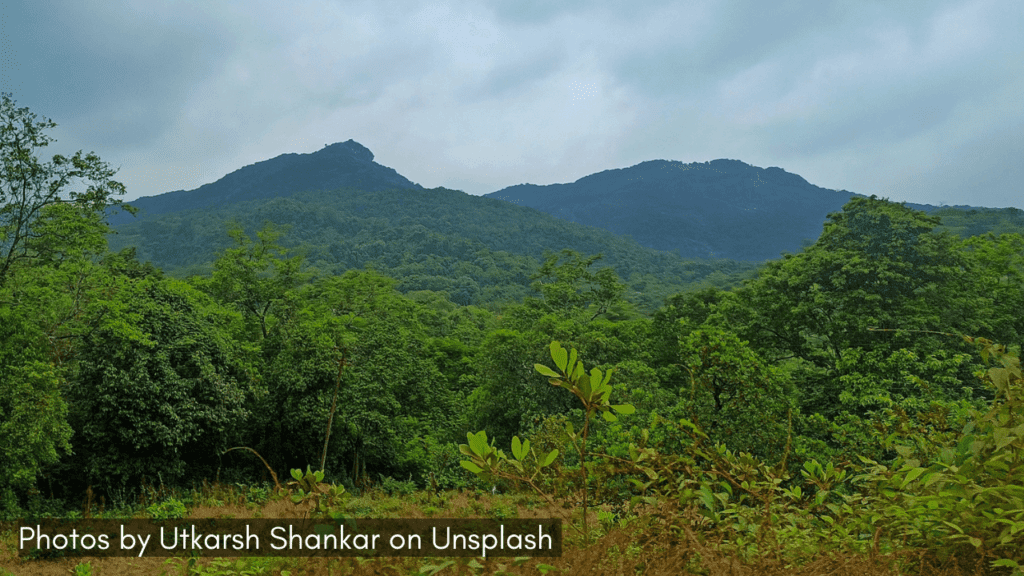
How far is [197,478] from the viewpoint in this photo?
1413cm

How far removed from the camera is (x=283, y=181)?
182375 millimetres

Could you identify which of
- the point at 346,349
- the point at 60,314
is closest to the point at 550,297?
the point at 346,349

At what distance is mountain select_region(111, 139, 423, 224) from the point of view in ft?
581

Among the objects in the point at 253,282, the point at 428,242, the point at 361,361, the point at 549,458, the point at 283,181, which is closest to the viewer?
the point at 549,458

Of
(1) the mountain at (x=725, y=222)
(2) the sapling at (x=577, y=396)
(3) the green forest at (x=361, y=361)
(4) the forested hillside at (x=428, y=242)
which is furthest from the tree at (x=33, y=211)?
(1) the mountain at (x=725, y=222)

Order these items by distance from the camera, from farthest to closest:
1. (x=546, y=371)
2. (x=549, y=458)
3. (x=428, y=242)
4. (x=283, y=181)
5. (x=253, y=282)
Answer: (x=283, y=181)
(x=428, y=242)
(x=253, y=282)
(x=549, y=458)
(x=546, y=371)

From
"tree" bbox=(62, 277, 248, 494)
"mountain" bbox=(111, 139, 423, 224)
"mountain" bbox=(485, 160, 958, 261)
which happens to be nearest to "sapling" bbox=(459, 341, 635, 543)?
"tree" bbox=(62, 277, 248, 494)

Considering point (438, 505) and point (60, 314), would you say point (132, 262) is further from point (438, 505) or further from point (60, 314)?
point (438, 505)

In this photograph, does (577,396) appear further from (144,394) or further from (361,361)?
(361,361)

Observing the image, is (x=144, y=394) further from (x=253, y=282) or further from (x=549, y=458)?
(x=549, y=458)

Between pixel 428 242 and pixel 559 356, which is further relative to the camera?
pixel 428 242

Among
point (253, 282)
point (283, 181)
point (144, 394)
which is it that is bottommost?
point (144, 394)

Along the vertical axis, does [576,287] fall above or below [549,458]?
above

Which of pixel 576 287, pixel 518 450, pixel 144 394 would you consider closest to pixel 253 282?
pixel 144 394
